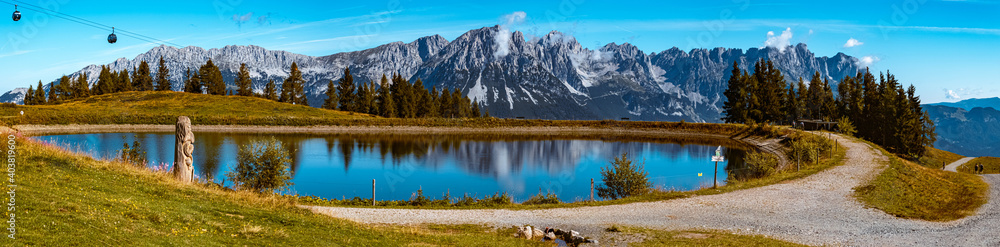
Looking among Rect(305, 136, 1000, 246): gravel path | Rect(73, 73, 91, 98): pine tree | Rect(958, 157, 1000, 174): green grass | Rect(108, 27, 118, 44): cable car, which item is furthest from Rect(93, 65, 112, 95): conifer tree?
Rect(958, 157, 1000, 174): green grass

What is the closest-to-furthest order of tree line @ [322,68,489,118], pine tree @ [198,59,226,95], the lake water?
1. the lake water
2. tree line @ [322,68,489,118]
3. pine tree @ [198,59,226,95]

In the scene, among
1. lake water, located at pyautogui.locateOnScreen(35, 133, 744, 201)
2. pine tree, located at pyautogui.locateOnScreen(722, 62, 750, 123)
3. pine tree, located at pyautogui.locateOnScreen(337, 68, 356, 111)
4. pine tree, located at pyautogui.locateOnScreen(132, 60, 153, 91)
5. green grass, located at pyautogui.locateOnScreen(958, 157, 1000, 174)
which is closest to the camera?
lake water, located at pyautogui.locateOnScreen(35, 133, 744, 201)

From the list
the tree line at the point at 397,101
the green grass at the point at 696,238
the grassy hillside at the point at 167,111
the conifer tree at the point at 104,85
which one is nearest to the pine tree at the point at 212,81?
the grassy hillside at the point at 167,111

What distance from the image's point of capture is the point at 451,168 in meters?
56.2

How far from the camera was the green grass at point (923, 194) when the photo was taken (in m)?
26.0

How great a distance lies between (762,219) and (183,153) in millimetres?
25374

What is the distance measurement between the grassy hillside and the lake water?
4674 cm

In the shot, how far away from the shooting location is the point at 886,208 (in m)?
26.5

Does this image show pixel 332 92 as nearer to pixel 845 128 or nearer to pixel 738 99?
Result: pixel 738 99

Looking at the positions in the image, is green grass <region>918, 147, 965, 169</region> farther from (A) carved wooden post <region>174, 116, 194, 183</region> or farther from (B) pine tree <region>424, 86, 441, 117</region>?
(B) pine tree <region>424, 86, 441, 117</region>

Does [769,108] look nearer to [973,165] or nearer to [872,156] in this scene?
[973,165]

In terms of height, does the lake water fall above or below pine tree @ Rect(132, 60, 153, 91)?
below

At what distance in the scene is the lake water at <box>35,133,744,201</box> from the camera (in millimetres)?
42094

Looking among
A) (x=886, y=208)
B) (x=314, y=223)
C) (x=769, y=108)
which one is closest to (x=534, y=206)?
(x=314, y=223)
